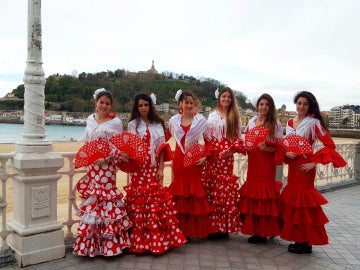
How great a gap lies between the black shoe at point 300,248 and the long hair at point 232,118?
4.87 ft

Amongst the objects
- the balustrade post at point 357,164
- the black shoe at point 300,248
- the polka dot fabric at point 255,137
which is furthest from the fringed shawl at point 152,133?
the balustrade post at point 357,164

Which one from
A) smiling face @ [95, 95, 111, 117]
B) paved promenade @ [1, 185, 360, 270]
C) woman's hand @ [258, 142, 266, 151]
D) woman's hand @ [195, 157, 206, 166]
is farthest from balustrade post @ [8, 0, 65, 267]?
woman's hand @ [258, 142, 266, 151]

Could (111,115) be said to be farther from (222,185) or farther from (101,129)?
(222,185)

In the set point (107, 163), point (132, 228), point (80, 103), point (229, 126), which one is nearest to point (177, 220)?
point (132, 228)

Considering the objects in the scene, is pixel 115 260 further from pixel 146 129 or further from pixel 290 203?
pixel 290 203

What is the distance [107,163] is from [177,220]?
1.04 meters

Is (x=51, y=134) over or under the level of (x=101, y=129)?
under

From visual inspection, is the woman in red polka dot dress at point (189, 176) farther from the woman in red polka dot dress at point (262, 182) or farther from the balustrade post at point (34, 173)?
the balustrade post at point (34, 173)

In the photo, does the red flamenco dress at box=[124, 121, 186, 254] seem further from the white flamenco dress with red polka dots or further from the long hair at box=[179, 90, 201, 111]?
the long hair at box=[179, 90, 201, 111]

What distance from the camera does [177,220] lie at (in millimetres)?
3881

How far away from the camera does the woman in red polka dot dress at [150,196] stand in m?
3.74

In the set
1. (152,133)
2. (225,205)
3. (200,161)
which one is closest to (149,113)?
(152,133)

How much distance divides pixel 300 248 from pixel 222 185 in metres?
1.17

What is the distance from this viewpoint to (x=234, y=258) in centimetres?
380
